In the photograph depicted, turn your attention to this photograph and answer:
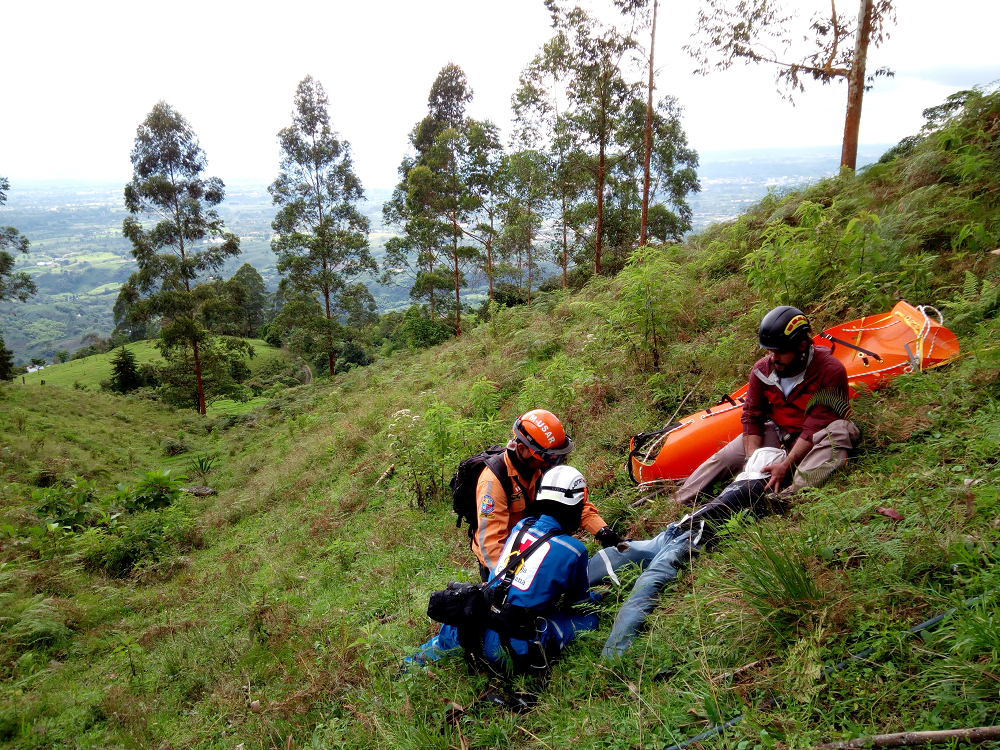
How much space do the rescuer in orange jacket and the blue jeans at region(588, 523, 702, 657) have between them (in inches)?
5.7

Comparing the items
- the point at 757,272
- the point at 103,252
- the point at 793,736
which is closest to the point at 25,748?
the point at 793,736

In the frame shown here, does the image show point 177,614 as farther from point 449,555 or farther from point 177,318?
point 177,318

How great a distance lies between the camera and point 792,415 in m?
4.11

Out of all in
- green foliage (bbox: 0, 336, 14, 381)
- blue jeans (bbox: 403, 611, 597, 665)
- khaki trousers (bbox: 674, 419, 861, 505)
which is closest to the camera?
blue jeans (bbox: 403, 611, 597, 665)

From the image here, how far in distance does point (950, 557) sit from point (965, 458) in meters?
1.18

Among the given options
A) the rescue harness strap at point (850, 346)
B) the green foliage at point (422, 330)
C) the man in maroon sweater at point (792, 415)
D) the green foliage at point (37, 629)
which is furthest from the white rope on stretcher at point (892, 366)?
the green foliage at point (422, 330)

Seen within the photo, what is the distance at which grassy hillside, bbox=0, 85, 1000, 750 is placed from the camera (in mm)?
2203

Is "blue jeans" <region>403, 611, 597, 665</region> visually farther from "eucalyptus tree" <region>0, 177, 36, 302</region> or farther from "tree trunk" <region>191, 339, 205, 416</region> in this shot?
"eucalyptus tree" <region>0, 177, 36, 302</region>

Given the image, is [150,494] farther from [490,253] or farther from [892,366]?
[490,253]

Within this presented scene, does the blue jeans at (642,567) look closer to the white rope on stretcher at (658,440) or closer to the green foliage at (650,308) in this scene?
the white rope on stretcher at (658,440)

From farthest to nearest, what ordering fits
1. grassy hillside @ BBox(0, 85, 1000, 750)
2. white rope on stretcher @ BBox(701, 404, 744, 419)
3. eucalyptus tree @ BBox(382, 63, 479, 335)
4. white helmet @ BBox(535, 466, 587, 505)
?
eucalyptus tree @ BBox(382, 63, 479, 335) < white rope on stretcher @ BBox(701, 404, 744, 419) < white helmet @ BBox(535, 466, 587, 505) < grassy hillside @ BBox(0, 85, 1000, 750)

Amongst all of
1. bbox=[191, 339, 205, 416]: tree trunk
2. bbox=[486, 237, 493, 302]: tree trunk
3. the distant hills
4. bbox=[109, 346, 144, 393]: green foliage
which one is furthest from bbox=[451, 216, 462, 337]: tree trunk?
bbox=[109, 346, 144, 393]: green foliage

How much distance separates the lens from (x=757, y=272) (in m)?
6.12

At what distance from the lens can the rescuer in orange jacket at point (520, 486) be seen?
3477 millimetres
